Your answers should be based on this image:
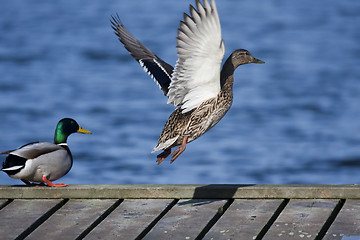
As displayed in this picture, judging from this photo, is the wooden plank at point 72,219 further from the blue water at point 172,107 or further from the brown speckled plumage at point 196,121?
the blue water at point 172,107

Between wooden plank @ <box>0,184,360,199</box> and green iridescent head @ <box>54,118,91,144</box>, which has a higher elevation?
green iridescent head @ <box>54,118,91,144</box>

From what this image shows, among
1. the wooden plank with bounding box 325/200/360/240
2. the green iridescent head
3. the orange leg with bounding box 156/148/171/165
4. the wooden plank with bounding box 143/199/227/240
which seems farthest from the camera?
the green iridescent head

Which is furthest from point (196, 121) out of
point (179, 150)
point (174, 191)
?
point (174, 191)

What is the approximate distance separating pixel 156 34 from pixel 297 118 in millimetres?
8656

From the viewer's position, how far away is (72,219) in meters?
4.88

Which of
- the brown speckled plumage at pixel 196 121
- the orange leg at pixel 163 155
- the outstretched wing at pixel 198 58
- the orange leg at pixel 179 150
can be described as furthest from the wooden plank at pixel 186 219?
the outstretched wing at pixel 198 58

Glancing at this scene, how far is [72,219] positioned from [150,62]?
2.01m

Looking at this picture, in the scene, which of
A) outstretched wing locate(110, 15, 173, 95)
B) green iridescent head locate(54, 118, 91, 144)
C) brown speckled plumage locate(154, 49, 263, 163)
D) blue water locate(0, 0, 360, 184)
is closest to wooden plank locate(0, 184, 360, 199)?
brown speckled plumage locate(154, 49, 263, 163)

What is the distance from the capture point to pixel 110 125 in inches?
709

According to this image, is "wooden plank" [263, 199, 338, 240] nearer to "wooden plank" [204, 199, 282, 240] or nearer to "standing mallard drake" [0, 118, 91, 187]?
"wooden plank" [204, 199, 282, 240]

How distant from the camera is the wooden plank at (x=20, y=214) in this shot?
4.70 metres

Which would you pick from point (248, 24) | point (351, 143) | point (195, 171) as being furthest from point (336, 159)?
point (248, 24)

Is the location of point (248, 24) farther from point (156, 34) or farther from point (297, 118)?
point (297, 118)

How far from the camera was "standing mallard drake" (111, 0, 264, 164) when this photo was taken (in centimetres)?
530
